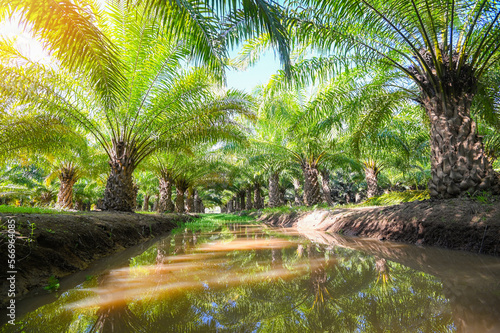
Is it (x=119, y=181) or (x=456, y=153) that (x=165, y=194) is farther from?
(x=456, y=153)

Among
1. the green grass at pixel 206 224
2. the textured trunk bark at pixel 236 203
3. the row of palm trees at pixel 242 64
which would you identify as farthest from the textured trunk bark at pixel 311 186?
the textured trunk bark at pixel 236 203

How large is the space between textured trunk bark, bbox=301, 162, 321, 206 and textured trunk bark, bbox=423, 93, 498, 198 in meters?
5.82

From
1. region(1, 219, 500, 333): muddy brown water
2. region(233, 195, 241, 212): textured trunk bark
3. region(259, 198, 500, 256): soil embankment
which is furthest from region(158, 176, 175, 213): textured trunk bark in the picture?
region(233, 195, 241, 212): textured trunk bark

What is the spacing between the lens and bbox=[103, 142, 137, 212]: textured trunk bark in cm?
640

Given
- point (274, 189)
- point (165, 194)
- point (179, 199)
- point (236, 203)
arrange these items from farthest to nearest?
point (236, 203) → point (274, 189) → point (179, 199) → point (165, 194)

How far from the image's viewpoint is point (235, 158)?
12523 mm

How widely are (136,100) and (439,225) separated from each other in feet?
21.4

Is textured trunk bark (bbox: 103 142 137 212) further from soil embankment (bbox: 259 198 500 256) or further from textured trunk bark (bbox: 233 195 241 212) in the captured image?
textured trunk bark (bbox: 233 195 241 212)

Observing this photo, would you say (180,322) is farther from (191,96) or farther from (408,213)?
(191,96)

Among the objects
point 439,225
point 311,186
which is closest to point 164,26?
point 439,225

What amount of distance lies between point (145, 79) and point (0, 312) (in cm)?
523

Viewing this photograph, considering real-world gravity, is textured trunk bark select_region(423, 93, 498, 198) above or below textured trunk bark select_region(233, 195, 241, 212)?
above

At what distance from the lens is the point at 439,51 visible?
166 inches

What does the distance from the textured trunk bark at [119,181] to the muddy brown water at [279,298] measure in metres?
4.68
